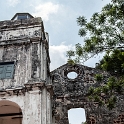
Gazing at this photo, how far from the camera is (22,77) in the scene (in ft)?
25.6

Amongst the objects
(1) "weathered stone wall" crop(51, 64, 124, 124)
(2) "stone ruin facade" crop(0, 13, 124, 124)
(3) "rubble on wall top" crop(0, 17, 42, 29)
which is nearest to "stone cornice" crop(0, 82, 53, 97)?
(2) "stone ruin facade" crop(0, 13, 124, 124)

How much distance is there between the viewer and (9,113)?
8.26 metres

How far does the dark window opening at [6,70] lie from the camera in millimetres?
7875

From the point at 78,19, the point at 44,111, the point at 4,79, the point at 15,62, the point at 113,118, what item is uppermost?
the point at 78,19

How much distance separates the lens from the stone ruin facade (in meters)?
7.17

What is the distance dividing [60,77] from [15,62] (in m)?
4.71

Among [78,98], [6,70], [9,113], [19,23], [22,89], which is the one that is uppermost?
[19,23]

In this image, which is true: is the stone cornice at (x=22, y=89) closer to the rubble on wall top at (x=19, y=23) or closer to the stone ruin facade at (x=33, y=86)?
the stone ruin facade at (x=33, y=86)

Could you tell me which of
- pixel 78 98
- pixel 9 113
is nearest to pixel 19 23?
pixel 9 113

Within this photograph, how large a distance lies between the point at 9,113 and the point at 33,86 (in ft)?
5.27

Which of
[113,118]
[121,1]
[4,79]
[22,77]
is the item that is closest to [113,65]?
[121,1]

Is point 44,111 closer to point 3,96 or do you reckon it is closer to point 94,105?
point 3,96

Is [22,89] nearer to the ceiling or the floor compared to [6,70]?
nearer to the floor

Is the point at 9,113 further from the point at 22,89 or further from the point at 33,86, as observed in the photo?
the point at 33,86
